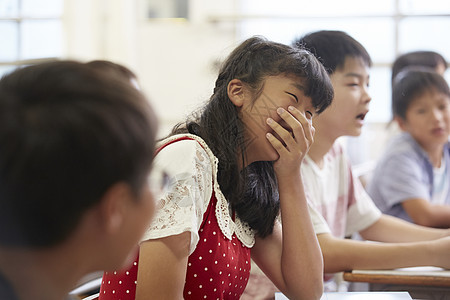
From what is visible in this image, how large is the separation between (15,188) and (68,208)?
0.17 ft

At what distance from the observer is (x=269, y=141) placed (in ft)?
3.63

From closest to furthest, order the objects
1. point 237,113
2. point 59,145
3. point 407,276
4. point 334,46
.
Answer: point 59,145 < point 237,113 < point 407,276 < point 334,46

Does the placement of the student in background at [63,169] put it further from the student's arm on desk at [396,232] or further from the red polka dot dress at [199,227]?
the student's arm on desk at [396,232]

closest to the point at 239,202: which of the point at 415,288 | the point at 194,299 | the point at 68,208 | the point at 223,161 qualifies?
the point at 223,161

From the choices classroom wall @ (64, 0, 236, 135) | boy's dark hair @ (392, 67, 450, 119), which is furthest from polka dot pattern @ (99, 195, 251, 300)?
classroom wall @ (64, 0, 236, 135)

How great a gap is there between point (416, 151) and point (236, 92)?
50.0 inches

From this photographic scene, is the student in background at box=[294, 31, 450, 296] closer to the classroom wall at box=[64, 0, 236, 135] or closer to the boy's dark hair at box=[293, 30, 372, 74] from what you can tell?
the boy's dark hair at box=[293, 30, 372, 74]

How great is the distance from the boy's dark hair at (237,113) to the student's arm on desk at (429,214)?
0.93m

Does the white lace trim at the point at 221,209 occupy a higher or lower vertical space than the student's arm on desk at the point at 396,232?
higher

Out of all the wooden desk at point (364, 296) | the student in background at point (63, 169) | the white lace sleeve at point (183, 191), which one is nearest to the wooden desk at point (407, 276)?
the wooden desk at point (364, 296)

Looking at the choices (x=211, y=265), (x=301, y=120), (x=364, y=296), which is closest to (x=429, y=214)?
(x=364, y=296)

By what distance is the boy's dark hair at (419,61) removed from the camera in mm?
2686

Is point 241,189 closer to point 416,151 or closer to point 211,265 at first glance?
point 211,265

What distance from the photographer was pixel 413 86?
7.21ft
